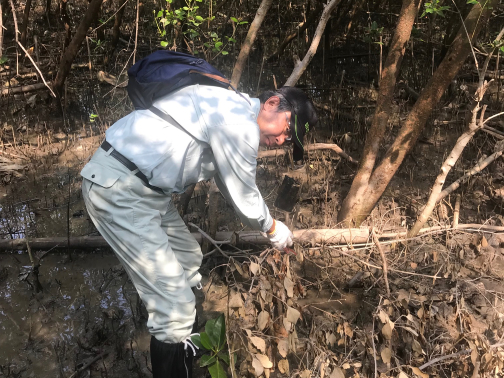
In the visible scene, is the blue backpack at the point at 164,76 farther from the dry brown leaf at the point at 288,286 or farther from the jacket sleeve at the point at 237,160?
the dry brown leaf at the point at 288,286

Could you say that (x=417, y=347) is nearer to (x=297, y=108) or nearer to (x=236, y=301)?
(x=236, y=301)

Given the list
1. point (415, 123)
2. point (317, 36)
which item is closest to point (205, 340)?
point (415, 123)

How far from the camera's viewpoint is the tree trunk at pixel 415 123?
8.81 ft

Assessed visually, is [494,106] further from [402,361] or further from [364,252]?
[402,361]

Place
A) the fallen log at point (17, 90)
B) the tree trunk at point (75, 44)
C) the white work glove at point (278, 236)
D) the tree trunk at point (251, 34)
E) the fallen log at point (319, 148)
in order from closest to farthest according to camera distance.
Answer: the white work glove at point (278, 236) < the tree trunk at point (251, 34) < the fallen log at point (319, 148) < the tree trunk at point (75, 44) < the fallen log at point (17, 90)

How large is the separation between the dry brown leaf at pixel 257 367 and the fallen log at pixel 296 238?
1.05 m

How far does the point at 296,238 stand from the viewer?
2904 millimetres

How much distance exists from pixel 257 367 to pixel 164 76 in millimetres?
1379

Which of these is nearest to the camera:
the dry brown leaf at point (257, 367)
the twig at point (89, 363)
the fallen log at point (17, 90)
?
the dry brown leaf at point (257, 367)

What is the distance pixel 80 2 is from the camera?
9430mm

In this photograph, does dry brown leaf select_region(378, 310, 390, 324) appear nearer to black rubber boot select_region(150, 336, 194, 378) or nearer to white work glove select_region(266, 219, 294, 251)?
white work glove select_region(266, 219, 294, 251)

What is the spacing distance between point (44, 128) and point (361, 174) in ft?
13.9

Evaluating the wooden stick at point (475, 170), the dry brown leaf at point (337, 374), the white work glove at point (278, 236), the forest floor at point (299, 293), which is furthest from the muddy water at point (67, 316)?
the wooden stick at point (475, 170)

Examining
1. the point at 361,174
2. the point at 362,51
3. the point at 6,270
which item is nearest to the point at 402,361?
the point at 361,174
